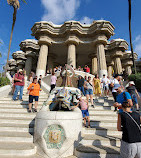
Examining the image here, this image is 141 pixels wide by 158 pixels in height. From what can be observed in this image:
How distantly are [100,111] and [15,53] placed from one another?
24744 mm

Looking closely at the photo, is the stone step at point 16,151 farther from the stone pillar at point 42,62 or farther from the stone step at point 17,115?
the stone pillar at point 42,62

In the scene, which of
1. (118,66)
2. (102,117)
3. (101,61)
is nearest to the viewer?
(102,117)

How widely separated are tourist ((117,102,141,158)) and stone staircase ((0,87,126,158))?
0.91 m

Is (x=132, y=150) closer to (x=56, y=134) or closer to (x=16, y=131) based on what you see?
(x=56, y=134)

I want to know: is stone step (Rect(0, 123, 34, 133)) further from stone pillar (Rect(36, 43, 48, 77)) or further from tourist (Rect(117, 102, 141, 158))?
stone pillar (Rect(36, 43, 48, 77))

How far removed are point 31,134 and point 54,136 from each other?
1187mm

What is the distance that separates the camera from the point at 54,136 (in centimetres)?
290

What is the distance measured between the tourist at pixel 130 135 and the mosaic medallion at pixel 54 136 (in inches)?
59.3

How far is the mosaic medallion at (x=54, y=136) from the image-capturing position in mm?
2904

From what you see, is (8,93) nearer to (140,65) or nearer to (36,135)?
(36,135)

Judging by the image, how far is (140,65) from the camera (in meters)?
32.4

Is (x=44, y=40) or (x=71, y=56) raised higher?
(x=44, y=40)

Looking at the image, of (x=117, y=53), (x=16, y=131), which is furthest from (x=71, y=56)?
(x=16, y=131)

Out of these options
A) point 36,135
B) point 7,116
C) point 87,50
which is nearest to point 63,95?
point 36,135
